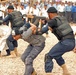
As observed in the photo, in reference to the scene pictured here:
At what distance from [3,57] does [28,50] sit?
11.6 ft

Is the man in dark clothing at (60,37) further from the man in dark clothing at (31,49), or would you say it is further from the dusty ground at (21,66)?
the dusty ground at (21,66)

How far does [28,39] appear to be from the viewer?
303 inches

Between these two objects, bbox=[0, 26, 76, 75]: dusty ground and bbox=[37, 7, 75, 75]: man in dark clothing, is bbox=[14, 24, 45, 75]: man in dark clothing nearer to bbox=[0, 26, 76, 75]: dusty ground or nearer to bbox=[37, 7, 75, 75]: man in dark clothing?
bbox=[37, 7, 75, 75]: man in dark clothing

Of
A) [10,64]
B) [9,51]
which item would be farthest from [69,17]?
[10,64]

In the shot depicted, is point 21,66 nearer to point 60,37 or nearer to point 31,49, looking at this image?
point 31,49

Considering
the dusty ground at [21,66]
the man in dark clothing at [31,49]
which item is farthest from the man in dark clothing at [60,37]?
the dusty ground at [21,66]

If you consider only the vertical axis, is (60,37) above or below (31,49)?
above

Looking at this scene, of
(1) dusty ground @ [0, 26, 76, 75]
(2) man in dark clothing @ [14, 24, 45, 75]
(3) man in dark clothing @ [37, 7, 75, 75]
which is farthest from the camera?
(1) dusty ground @ [0, 26, 76, 75]

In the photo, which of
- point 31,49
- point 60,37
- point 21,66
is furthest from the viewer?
point 21,66

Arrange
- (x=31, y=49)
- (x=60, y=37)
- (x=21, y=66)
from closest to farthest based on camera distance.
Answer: (x=60, y=37) → (x=31, y=49) → (x=21, y=66)

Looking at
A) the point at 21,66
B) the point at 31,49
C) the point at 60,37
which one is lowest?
the point at 21,66

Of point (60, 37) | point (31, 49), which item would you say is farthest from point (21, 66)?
point (60, 37)

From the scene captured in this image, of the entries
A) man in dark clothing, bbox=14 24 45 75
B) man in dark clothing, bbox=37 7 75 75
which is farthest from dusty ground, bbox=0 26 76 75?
man in dark clothing, bbox=37 7 75 75

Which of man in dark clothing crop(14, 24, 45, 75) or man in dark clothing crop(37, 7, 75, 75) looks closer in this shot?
man in dark clothing crop(37, 7, 75, 75)
